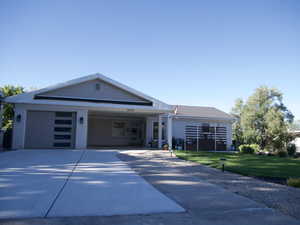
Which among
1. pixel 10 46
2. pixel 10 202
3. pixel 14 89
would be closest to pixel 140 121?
pixel 10 46

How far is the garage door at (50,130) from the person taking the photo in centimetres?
1335

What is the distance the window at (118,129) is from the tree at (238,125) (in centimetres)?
1377

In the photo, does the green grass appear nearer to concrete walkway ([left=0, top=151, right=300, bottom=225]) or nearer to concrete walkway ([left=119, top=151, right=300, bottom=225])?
concrete walkway ([left=119, top=151, right=300, bottom=225])

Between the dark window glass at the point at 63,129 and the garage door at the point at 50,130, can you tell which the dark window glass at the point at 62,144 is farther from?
the dark window glass at the point at 63,129

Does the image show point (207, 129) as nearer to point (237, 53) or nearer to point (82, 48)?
point (237, 53)

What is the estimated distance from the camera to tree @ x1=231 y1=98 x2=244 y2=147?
87.3ft

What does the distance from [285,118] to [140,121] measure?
1669cm

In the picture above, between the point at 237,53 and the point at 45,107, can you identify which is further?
the point at 237,53

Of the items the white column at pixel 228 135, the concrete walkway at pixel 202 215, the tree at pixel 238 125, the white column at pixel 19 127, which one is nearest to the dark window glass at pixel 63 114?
the white column at pixel 19 127

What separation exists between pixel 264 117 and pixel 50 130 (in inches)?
850

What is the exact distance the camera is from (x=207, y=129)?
1897cm

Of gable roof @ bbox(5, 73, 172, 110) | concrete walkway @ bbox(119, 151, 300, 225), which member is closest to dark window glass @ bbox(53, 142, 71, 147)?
gable roof @ bbox(5, 73, 172, 110)

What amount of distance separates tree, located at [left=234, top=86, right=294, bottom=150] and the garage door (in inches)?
759

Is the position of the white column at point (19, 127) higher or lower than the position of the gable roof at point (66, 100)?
lower
